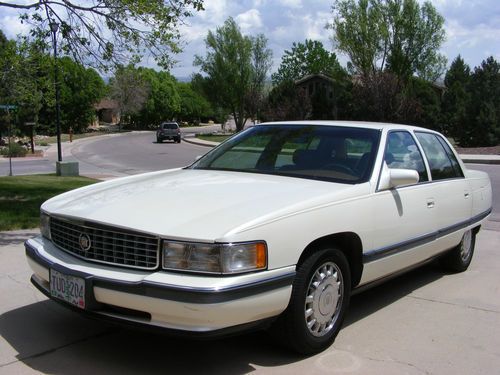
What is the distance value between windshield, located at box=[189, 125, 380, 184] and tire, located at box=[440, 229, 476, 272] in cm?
194

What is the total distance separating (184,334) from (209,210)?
2.45 feet

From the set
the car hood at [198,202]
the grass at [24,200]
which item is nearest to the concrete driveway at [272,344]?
the car hood at [198,202]

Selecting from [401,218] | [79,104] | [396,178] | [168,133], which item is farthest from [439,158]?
[79,104]

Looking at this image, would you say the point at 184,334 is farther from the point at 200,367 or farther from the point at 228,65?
the point at 228,65

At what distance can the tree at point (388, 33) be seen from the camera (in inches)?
1855

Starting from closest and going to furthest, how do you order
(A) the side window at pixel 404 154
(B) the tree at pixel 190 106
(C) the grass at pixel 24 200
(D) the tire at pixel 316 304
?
Result: (D) the tire at pixel 316 304
(A) the side window at pixel 404 154
(C) the grass at pixel 24 200
(B) the tree at pixel 190 106

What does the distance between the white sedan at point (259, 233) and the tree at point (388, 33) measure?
43690mm

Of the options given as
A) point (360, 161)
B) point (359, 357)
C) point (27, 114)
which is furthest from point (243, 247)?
point (27, 114)

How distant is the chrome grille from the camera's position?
3277 mm

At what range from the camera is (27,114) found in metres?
38.2

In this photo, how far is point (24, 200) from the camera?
10078 millimetres

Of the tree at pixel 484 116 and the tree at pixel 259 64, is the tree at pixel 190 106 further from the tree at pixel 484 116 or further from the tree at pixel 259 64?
the tree at pixel 484 116

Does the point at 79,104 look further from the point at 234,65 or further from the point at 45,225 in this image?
the point at 45,225

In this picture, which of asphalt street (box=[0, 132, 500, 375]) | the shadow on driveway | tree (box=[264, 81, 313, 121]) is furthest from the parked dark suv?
the shadow on driveway
